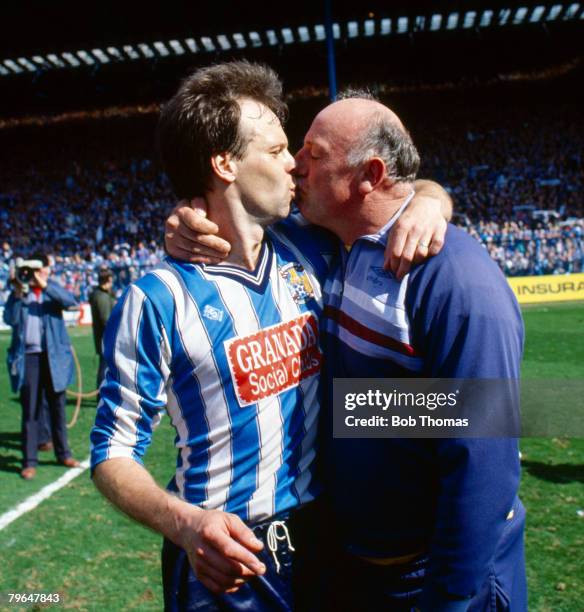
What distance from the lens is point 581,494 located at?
5.48m

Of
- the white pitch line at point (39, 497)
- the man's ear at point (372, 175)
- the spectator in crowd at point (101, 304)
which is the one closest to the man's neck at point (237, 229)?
the man's ear at point (372, 175)

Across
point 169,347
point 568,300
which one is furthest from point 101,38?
point 169,347

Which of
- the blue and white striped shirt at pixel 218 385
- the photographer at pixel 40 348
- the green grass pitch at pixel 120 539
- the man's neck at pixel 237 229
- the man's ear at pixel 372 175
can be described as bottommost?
the green grass pitch at pixel 120 539

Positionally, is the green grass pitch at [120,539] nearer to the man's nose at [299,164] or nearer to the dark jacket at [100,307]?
the dark jacket at [100,307]

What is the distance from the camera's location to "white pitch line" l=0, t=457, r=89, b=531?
566cm

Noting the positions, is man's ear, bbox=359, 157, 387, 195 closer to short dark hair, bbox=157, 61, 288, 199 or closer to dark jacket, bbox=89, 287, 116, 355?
short dark hair, bbox=157, 61, 288, 199

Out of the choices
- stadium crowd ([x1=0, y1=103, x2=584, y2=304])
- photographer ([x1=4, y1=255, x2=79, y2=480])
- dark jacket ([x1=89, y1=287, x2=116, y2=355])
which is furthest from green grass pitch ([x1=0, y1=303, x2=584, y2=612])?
stadium crowd ([x1=0, y1=103, x2=584, y2=304])

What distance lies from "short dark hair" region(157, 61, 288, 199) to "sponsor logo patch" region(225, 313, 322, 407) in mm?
610

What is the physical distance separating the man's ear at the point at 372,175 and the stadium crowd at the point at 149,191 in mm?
19464

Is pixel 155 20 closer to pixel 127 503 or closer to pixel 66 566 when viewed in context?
pixel 66 566

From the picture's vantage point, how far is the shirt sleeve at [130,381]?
2.02 metres

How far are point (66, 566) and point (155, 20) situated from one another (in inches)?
847

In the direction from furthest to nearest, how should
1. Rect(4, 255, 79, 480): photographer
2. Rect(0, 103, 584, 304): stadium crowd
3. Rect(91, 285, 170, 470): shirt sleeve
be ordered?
Rect(0, 103, 584, 304): stadium crowd, Rect(4, 255, 79, 480): photographer, Rect(91, 285, 170, 470): shirt sleeve

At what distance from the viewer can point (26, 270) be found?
7168 millimetres
